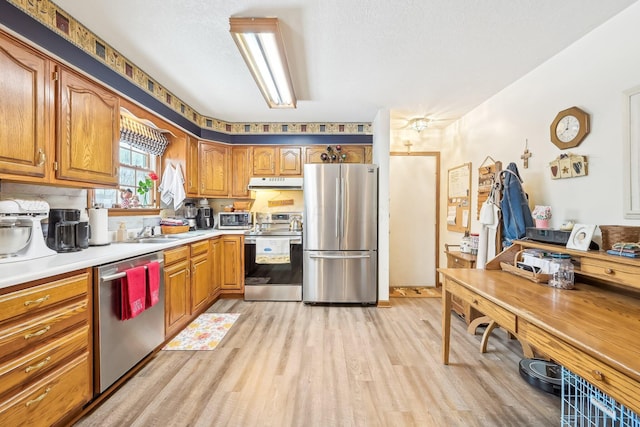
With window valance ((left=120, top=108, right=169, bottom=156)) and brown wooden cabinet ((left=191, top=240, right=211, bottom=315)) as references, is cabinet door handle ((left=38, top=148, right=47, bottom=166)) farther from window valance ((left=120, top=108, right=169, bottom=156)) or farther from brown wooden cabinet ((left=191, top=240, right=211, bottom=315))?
brown wooden cabinet ((left=191, top=240, right=211, bottom=315))

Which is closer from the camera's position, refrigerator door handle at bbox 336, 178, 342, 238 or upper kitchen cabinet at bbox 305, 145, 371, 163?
refrigerator door handle at bbox 336, 178, 342, 238

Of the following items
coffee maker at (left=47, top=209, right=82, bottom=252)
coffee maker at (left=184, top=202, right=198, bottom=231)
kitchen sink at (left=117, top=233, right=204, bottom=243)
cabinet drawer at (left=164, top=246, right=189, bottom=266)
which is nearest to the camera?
coffee maker at (left=47, top=209, right=82, bottom=252)

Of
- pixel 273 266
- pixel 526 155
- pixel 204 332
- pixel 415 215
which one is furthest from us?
pixel 415 215

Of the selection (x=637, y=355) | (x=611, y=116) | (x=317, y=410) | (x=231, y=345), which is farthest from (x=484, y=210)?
(x=231, y=345)

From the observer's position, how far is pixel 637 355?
0.83 metres

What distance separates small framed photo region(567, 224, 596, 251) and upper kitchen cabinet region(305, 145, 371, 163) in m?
2.54

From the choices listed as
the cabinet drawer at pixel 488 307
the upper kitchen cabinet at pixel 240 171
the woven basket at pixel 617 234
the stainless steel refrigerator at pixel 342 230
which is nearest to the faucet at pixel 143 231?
the upper kitchen cabinet at pixel 240 171

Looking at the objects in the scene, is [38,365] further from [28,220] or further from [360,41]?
[360,41]

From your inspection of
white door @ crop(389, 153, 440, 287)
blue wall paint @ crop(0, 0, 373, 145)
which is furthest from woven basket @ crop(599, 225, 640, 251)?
blue wall paint @ crop(0, 0, 373, 145)

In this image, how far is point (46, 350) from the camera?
126 centimetres

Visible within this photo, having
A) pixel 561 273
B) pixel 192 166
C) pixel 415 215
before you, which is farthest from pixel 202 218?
pixel 561 273

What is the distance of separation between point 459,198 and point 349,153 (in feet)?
5.48

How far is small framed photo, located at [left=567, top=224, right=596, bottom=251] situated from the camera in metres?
1.57

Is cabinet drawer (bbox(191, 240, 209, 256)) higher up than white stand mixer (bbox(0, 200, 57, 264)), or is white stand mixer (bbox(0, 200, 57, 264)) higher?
white stand mixer (bbox(0, 200, 57, 264))
